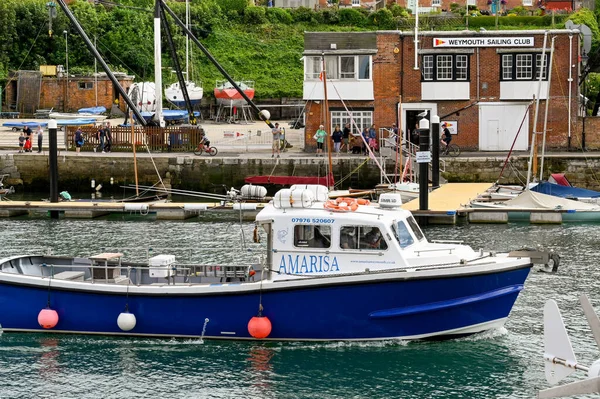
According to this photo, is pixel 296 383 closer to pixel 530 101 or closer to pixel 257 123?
pixel 530 101

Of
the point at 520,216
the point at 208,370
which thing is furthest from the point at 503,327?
the point at 520,216

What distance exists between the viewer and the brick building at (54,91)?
64.8 m

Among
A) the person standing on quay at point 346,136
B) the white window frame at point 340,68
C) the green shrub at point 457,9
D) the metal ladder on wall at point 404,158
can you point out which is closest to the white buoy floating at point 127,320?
the metal ladder on wall at point 404,158

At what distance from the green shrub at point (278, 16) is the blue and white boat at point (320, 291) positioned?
58.0 metres

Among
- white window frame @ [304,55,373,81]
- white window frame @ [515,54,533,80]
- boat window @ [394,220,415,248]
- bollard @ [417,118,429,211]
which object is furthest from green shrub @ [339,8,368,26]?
boat window @ [394,220,415,248]

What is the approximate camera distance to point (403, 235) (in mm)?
20594

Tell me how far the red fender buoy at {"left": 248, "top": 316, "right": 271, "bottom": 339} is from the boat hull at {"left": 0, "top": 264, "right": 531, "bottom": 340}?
5.8 inches

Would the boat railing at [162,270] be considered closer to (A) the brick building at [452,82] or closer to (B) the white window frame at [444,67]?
(A) the brick building at [452,82]

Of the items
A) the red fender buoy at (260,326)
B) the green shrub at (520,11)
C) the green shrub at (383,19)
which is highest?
the green shrub at (520,11)

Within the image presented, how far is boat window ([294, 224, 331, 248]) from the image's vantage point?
20.4 meters

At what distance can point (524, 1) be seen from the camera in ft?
267

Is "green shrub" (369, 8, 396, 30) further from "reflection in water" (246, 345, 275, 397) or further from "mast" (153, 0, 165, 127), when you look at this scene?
"reflection in water" (246, 345, 275, 397)

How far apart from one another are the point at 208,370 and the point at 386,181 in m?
23.5

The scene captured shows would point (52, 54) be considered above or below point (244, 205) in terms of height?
above
